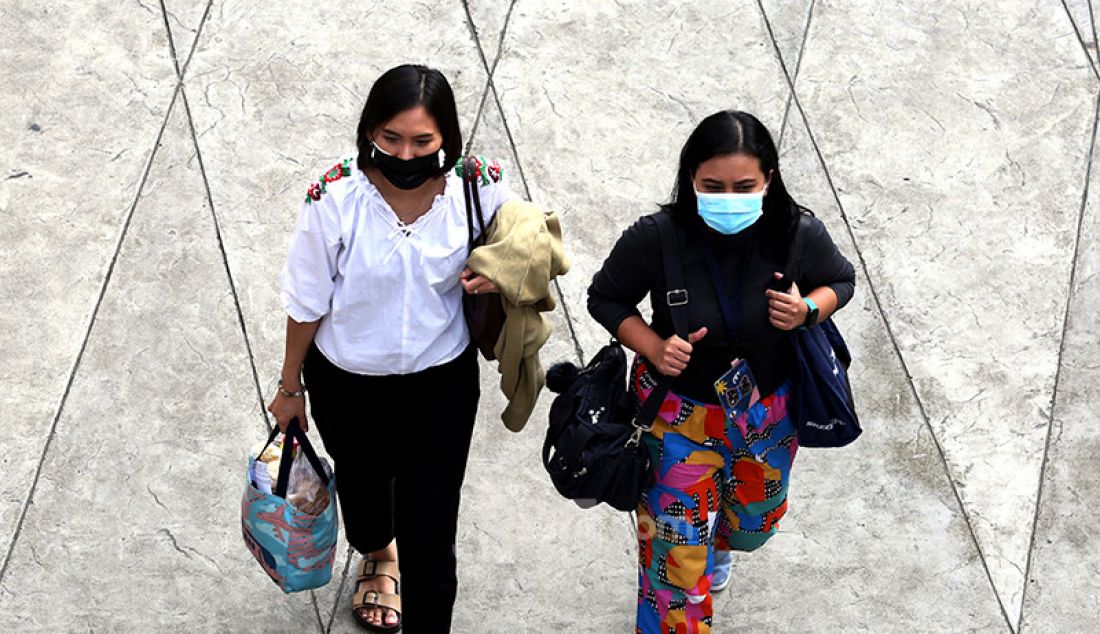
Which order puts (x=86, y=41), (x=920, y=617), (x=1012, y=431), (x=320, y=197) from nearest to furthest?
1. (x=320, y=197)
2. (x=920, y=617)
3. (x=1012, y=431)
4. (x=86, y=41)

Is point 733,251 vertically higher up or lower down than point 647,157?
higher up

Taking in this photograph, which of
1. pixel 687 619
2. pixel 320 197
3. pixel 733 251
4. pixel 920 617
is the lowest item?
pixel 920 617

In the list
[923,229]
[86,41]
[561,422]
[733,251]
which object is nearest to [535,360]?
[561,422]

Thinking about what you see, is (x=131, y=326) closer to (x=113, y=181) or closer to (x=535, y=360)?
(x=113, y=181)

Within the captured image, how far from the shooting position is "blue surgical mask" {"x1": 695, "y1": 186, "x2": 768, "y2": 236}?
4.23m

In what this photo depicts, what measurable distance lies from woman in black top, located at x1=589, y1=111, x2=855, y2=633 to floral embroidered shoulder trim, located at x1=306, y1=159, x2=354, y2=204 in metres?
0.79

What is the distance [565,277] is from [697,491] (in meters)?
1.99

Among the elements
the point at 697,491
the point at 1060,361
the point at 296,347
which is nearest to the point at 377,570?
the point at 296,347

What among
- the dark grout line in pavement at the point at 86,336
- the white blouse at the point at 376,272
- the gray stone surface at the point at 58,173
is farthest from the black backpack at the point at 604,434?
the gray stone surface at the point at 58,173

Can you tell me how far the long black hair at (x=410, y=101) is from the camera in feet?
13.5

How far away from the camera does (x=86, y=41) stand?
6.96 meters

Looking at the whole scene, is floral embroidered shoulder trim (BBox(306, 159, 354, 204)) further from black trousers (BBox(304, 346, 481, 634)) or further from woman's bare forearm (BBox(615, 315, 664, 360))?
woman's bare forearm (BBox(615, 315, 664, 360))

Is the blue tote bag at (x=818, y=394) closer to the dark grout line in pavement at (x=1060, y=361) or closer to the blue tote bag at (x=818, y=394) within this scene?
the blue tote bag at (x=818, y=394)

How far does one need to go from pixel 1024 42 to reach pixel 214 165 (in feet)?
12.0
